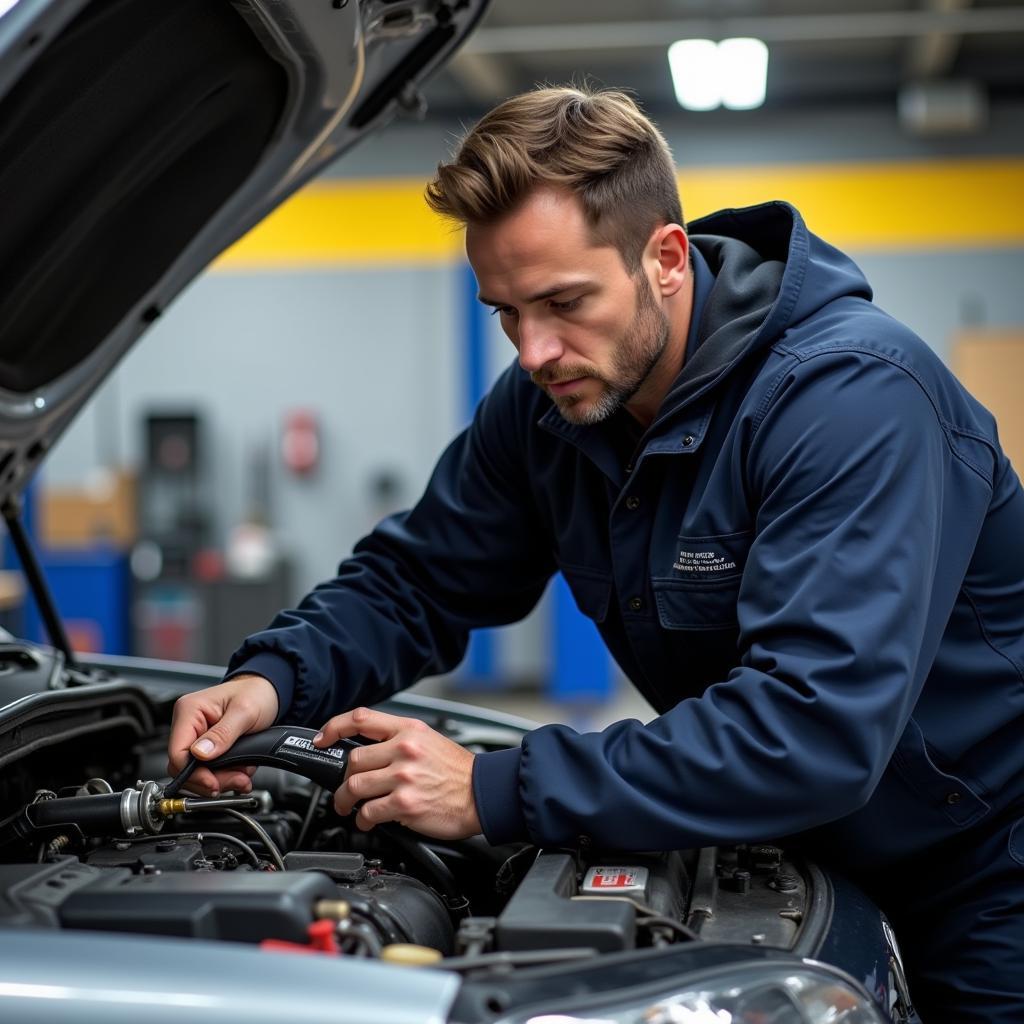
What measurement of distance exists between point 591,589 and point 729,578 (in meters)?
0.30

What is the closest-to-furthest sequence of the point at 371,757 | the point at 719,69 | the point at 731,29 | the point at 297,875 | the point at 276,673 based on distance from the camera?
the point at 297,875 < the point at 371,757 < the point at 276,673 < the point at 719,69 < the point at 731,29

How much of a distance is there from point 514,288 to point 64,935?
915 mm

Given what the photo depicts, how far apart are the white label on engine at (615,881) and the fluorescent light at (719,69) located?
5.49m

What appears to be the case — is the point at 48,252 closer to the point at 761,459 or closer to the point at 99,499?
the point at 761,459

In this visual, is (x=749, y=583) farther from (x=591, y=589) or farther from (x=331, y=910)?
A: (x=331, y=910)

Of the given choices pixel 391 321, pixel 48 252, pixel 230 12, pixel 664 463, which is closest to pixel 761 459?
pixel 664 463

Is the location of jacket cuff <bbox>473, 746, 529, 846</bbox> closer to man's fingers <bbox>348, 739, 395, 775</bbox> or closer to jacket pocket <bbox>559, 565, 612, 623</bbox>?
man's fingers <bbox>348, 739, 395, 775</bbox>

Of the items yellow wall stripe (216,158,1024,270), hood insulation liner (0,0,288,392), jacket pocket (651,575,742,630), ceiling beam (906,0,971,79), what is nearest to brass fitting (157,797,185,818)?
jacket pocket (651,575,742,630)

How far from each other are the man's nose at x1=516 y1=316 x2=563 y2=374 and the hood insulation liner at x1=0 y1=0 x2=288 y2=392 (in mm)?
549

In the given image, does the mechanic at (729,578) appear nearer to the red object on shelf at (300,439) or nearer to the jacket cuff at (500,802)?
the jacket cuff at (500,802)

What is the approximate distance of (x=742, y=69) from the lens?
646 centimetres

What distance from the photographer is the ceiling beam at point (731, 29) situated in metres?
6.62

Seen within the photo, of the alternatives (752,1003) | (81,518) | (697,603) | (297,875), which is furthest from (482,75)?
(752,1003)

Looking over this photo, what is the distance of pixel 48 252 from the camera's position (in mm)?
1836
